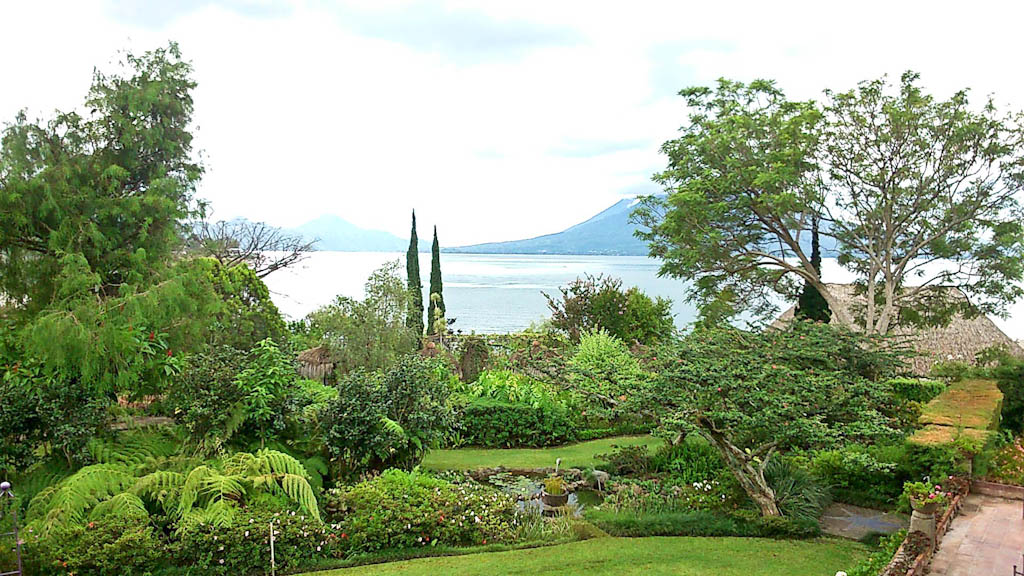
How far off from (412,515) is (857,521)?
5.11 m

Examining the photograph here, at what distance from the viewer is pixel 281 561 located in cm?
611

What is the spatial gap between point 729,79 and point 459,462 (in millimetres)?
11966

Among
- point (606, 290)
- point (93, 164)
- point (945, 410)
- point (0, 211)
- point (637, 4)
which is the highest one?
point (637, 4)

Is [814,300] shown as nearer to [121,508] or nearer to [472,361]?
[472,361]

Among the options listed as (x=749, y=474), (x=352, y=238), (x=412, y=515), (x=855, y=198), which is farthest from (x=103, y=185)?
(x=352, y=238)

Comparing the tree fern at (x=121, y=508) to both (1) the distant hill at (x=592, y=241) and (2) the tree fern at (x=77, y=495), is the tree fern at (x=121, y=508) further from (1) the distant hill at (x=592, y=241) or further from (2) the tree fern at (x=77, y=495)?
(1) the distant hill at (x=592, y=241)

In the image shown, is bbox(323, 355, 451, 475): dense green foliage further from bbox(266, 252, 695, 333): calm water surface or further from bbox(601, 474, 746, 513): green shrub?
bbox(266, 252, 695, 333): calm water surface

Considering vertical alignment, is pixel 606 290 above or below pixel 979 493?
above

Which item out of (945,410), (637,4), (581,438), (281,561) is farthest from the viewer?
(581,438)

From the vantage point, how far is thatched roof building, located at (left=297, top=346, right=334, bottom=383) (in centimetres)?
1346

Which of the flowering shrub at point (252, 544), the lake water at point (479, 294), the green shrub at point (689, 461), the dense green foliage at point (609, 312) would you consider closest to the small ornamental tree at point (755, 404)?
the green shrub at point (689, 461)

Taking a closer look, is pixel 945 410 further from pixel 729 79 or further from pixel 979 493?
pixel 729 79

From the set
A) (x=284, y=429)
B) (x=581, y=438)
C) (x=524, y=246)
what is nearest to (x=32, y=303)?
(x=284, y=429)

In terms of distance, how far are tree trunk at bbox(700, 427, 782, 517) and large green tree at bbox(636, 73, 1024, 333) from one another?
27.8ft
